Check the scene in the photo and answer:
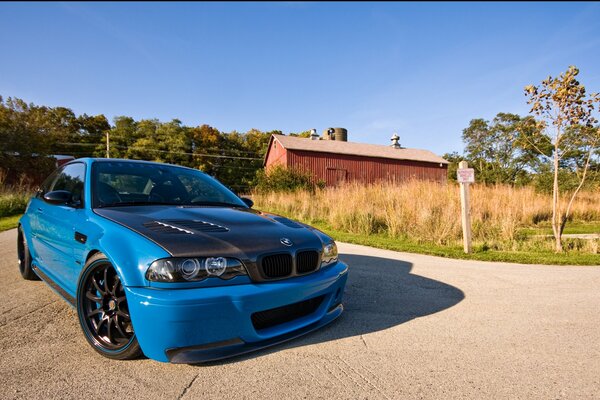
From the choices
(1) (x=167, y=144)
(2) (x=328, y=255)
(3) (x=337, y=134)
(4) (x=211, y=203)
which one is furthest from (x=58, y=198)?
(1) (x=167, y=144)

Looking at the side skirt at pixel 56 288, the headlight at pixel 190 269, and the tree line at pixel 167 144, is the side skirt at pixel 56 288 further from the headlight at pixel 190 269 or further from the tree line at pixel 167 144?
the tree line at pixel 167 144

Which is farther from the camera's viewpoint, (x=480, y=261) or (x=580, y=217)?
(x=580, y=217)

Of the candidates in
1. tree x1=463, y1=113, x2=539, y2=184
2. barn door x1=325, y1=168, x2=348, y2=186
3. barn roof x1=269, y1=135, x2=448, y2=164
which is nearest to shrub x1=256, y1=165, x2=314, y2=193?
barn roof x1=269, y1=135, x2=448, y2=164

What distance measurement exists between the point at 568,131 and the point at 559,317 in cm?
567

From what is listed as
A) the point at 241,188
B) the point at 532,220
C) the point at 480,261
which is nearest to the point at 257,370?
the point at 480,261

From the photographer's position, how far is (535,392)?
1.87 metres

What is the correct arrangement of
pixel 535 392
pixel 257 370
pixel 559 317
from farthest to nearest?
pixel 559 317 < pixel 257 370 < pixel 535 392

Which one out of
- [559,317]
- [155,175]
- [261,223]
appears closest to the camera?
[261,223]

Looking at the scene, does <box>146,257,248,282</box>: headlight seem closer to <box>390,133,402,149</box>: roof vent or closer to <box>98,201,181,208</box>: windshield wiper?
<box>98,201,181,208</box>: windshield wiper

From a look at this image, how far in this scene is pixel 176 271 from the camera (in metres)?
1.89

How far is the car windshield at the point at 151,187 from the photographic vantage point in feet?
9.39

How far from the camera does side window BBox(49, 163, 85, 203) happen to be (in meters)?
2.96

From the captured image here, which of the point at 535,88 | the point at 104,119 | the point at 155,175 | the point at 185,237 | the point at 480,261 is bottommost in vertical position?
the point at 480,261

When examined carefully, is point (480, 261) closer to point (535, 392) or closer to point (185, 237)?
point (535, 392)
